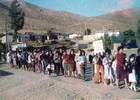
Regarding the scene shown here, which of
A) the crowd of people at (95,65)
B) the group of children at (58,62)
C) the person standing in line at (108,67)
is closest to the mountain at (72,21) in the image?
the group of children at (58,62)

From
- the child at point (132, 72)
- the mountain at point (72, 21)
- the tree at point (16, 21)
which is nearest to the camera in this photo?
the child at point (132, 72)

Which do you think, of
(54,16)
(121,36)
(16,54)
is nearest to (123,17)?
(54,16)

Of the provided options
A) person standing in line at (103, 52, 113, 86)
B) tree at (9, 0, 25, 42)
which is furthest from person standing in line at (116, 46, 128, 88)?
tree at (9, 0, 25, 42)

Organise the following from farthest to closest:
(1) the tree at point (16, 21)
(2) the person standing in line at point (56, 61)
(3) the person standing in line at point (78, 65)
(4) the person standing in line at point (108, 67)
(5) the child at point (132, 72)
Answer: (1) the tree at point (16, 21)
(2) the person standing in line at point (56, 61)
(3) the person standing in line at point (78, 65)
(4) the person standing in line at point (108, 67)
(5) the child at point (132, 72)

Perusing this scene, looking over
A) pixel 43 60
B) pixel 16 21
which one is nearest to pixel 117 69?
pixel 43 60

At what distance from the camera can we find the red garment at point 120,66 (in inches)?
572

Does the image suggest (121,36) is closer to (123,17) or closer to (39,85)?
(39,85)

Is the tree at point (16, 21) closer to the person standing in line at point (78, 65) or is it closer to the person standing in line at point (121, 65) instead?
the person standing in line at point (78, 65)

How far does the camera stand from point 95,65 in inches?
681

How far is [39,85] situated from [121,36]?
53.4 m

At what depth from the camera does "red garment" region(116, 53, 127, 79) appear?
14.5 m

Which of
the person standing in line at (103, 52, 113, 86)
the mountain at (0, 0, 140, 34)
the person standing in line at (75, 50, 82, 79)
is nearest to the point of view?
the person standing in line at (103, 52, 113, 86)

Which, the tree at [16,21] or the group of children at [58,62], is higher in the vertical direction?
the tree at [16,21]

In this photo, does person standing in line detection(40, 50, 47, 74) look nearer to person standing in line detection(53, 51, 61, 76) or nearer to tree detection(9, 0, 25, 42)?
person standing in line detection(53, 51, 61, 76)
